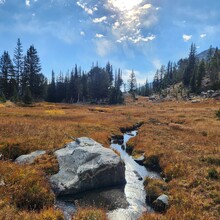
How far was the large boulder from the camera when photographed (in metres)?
13.8

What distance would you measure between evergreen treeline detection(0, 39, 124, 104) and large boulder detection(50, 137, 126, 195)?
5218cm

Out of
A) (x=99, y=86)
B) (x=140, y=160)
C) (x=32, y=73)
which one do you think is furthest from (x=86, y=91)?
(x=140, y=160)

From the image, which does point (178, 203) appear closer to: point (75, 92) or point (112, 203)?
point (112, 203)

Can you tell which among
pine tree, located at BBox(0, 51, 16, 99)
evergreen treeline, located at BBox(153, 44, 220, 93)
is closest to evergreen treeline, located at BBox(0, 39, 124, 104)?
pine tree, located at BBox(0, 51, 16, 99)

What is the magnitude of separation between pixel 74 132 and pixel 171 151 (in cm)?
1148

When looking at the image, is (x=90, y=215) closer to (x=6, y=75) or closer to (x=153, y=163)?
(x=153, y=163)

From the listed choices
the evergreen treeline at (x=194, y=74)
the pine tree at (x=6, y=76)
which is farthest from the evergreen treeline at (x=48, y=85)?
the evergreen treeline at (x=194, y=74)

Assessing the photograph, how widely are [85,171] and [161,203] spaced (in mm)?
4751

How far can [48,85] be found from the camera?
402ft

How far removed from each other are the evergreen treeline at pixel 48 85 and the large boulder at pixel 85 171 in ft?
171

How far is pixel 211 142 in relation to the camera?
23.9 m

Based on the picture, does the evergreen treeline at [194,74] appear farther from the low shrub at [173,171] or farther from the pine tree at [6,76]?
the low shrub at [173,171]

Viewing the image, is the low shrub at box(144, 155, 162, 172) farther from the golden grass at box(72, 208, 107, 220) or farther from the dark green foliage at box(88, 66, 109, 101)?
the dark green foliage at box(88, 66, 109, 101)

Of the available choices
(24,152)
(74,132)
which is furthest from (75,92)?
(24,152)
